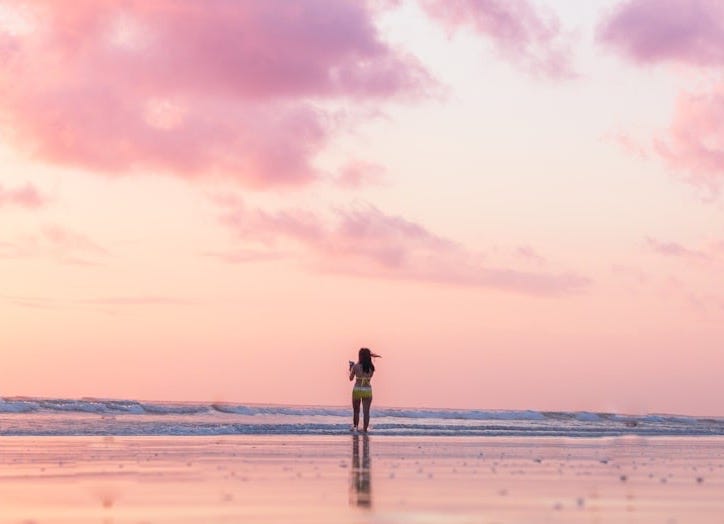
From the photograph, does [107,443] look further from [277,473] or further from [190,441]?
[277,473]

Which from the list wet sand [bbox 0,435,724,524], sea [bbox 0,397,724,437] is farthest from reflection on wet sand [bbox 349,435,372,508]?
sea [bbox 0,397,724,437]

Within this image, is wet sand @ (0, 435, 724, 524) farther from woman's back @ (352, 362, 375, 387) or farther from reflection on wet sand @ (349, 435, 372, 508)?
woman's back @ (352, 362, 375, 387)

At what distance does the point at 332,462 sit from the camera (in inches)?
790

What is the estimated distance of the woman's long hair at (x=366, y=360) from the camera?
34.9 m

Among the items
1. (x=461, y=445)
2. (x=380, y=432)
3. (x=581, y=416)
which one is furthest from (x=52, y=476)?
(x=581, y=416)

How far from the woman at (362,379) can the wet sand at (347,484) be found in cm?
889

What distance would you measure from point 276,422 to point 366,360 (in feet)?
49.6

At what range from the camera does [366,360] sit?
3494 cm

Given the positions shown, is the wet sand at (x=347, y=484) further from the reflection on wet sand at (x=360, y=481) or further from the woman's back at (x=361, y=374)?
the woman's back at (x=361, y=374)

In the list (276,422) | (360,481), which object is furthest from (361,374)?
(360,481)

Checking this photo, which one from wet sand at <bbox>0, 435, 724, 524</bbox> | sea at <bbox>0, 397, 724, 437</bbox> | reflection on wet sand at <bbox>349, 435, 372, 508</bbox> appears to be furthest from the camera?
sea at <bbox>0, 397, 724, 437</bbox>

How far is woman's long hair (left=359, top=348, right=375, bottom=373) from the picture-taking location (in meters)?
34.9

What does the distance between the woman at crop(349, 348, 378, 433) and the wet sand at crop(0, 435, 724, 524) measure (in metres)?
8.89

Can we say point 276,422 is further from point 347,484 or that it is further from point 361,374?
point 347,484
